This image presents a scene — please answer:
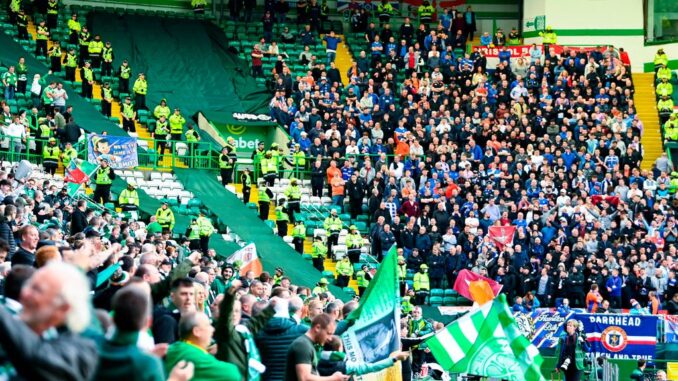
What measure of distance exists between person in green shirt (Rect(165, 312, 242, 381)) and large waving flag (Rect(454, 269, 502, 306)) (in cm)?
2130

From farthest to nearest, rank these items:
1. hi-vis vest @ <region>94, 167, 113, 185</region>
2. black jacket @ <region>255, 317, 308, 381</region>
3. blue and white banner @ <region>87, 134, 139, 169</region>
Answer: blue and white banner @ <region>87, 134, 139, 169</region>, hi-vis vest @ <region>94, 167, 113, 185</region>, black jacket @ <region>255, 317, 308, 381</region>

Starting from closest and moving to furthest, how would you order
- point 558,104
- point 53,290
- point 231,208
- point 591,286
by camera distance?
point 53,290 < point 591,286 < point 231,208 < point 558,104

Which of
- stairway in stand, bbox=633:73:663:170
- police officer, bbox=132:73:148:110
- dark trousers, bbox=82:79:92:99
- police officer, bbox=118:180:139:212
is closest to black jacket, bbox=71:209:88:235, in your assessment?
police officer, bbox=118:180:139:212

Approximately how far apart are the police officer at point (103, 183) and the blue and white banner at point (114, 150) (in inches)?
45.7

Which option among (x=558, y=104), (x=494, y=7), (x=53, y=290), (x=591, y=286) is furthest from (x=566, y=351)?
(x=494, y=7)

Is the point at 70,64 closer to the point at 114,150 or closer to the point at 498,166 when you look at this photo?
the point at 114,150

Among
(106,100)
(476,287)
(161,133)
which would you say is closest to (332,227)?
(476,287)

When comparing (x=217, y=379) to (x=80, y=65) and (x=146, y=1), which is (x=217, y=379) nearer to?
(x=80, y=65)

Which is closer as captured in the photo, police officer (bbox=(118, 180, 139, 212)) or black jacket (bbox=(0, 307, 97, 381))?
black jacket (bbox=(0, 307, 97, 381))

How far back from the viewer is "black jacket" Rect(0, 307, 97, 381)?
19.0 ft

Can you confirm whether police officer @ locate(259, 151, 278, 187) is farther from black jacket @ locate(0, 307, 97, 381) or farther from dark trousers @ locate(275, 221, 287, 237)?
black jacket @ locate(0, 307, 97, 381)

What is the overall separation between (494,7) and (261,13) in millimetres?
8490

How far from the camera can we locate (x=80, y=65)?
37031mm

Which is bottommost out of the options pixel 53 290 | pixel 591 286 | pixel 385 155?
pixel 591 286
